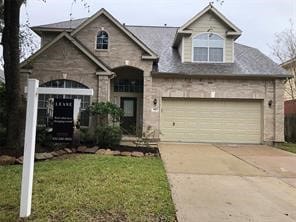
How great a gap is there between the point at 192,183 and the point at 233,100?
12.1m

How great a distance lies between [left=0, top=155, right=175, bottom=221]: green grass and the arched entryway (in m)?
11.1

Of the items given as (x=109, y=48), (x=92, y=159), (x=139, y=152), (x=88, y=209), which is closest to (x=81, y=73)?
(x=109, y=48)

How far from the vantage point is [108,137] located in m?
16.7

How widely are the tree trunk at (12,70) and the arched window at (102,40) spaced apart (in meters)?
7.43

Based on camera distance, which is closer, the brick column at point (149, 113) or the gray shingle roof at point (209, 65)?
the brick column at point (149, 113)

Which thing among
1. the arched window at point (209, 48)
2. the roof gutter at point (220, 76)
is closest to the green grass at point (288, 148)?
the roof gutter at point (220, 76)

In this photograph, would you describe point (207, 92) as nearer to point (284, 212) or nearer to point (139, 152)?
point (139, 152)

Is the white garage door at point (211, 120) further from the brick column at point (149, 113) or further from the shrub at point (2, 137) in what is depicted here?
the shrub at point (2, 137)

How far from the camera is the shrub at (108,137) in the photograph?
16.7 metres

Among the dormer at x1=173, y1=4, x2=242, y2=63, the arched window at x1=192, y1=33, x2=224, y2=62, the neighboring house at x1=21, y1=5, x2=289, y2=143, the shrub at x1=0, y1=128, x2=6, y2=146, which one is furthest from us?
the arched window at x1=192, y1=33, x2=224, y2=62

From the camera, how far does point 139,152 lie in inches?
589

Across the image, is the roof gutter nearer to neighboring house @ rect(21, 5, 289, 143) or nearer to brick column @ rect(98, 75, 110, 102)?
neighboring house @ rect(21, 5, 289, 143)

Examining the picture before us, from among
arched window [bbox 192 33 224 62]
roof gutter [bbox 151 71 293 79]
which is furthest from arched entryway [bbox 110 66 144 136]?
arched window [bbox 192 33 224 62]

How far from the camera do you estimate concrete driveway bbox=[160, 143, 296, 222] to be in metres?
7.10
